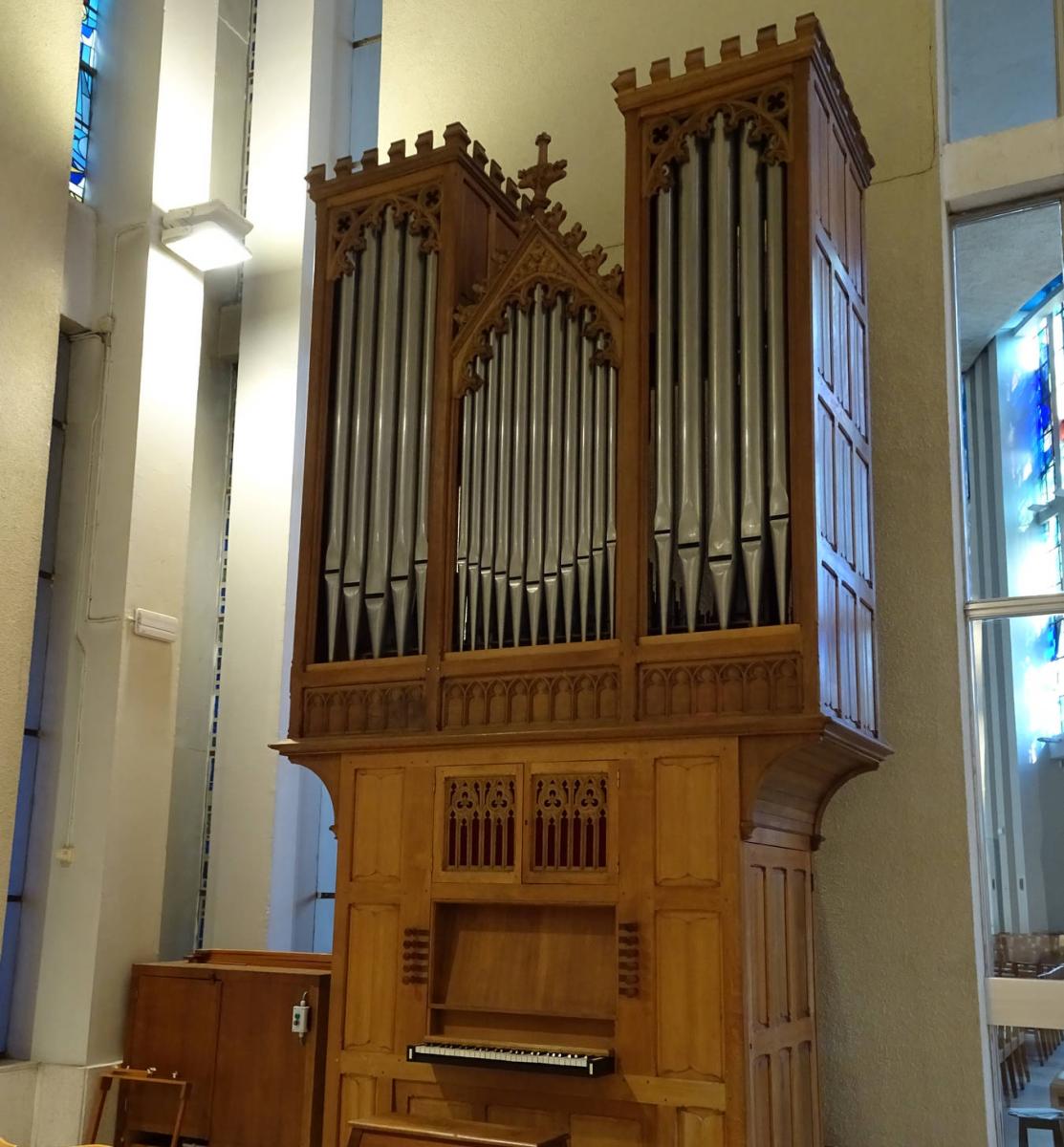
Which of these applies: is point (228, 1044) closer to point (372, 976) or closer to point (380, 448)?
point (372, 976)

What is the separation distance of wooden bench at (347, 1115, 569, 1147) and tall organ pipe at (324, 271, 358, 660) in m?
2.05

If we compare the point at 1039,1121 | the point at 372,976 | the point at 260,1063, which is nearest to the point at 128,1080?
the point at 260,1063

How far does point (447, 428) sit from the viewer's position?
249 inches

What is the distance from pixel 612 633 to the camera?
5711mm

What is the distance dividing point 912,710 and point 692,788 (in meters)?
1.54

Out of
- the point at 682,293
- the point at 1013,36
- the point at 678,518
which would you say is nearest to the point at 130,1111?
the point at 678,518

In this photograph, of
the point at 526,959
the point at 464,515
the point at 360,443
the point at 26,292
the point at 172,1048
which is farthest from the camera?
the point at 26,292

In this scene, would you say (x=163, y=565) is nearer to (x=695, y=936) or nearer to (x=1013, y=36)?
(x=695, y=936)

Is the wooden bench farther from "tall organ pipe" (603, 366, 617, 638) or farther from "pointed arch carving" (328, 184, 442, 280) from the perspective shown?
"pointed arch carving" (328, 184, 442, 280)

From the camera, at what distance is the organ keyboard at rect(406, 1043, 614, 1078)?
5176 millimetres

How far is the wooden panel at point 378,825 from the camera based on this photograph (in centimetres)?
601

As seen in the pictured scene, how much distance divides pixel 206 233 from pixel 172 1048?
4.88 meters

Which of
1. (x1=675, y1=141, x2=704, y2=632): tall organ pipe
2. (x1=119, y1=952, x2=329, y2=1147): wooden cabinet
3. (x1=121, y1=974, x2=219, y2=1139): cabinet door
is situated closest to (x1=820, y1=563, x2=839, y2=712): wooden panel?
(x1=675, y1=141, x2=704, y2=632): tall organ pipe

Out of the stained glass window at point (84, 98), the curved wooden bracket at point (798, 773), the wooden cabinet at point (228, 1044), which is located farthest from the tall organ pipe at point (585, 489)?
the stained glass window at point (84, 98)
